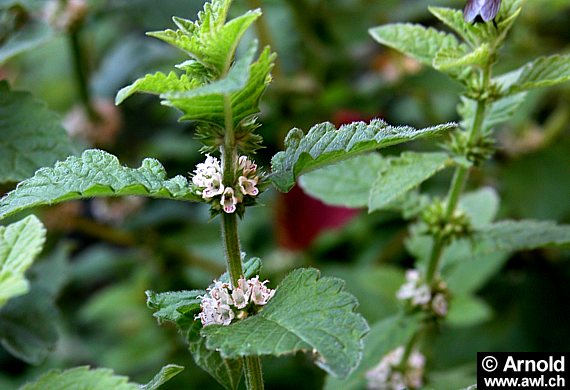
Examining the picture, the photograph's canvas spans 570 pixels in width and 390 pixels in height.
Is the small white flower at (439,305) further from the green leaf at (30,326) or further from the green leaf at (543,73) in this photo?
the green leaf at (30,326)

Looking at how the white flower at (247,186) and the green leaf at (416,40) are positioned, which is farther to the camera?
the green leaf at (416,40)

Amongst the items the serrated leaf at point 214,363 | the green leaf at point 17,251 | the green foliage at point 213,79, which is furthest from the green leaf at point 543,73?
the green leaf at point 17,251

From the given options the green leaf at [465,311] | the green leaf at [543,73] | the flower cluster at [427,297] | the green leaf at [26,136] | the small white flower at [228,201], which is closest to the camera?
the small white flower at [228,201]

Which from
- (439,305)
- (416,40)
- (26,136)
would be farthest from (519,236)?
(26,136)

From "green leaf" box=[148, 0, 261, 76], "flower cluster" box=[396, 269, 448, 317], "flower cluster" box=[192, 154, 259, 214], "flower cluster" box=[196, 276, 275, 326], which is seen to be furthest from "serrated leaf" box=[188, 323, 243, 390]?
"flower cluster" box=[396, 269, 448, 317]

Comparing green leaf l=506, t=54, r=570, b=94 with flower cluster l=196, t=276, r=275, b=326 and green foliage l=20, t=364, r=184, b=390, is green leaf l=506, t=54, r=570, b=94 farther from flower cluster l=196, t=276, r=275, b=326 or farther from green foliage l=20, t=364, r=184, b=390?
green foliage l=20, t=364, r=184, b=390

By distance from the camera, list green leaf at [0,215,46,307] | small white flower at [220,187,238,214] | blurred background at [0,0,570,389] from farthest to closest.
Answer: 1. blurred background at [0,0,570,389]
2. small white flower at [220,187,238,214]
3. green leaf at [0,215,46,307]
